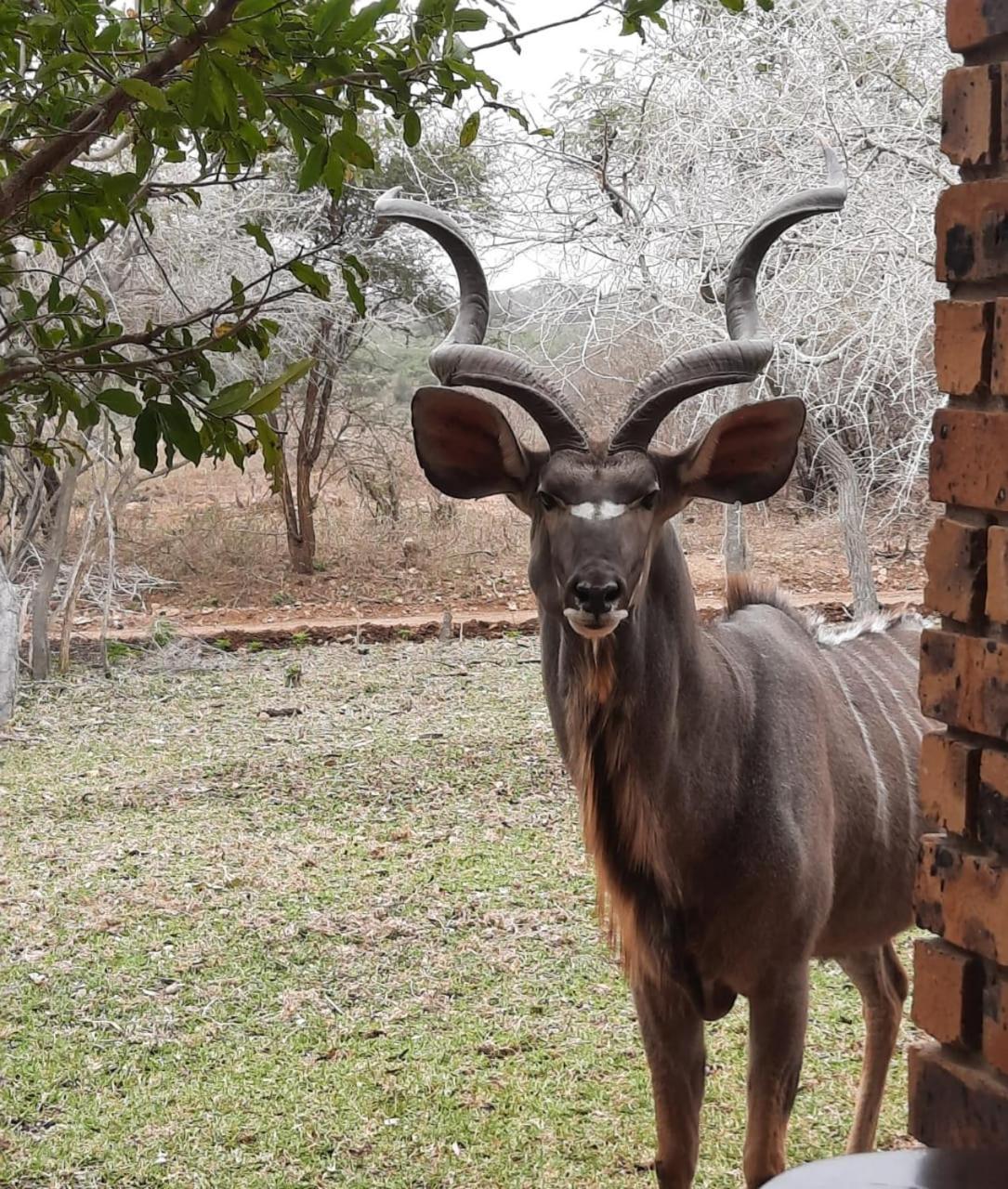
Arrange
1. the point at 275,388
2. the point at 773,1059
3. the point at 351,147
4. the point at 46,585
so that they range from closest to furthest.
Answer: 1. the point at 275,388
2. the point at 351,147
3. the point at 773,1059
4. the point at 46,585

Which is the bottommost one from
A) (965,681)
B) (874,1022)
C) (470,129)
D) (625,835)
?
(874,1022)

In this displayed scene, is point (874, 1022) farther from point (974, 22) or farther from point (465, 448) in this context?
point (974, 22)

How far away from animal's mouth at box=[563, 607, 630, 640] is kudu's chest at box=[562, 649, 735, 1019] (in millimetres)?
131

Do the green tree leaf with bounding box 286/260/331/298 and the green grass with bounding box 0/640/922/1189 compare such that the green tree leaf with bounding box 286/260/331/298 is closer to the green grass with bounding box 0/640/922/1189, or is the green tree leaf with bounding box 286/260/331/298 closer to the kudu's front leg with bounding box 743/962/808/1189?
the kudu's front leg with bounding box 743/962/808/1189

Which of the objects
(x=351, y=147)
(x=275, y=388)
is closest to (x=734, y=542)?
(x=351, y=147)

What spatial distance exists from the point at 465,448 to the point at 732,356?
0.53 metres

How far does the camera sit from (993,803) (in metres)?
1.46

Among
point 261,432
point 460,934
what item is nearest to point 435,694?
point 460,934

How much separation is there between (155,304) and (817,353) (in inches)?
163

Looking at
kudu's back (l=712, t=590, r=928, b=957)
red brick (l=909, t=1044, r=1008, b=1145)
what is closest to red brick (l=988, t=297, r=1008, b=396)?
red brick (l=909, t=1044, r=1008, b=1145)

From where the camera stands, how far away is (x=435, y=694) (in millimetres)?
7473

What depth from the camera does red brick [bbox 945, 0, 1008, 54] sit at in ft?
4.72

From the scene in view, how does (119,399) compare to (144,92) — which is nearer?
(144,92)

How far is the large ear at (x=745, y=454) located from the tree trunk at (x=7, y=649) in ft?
17.4
